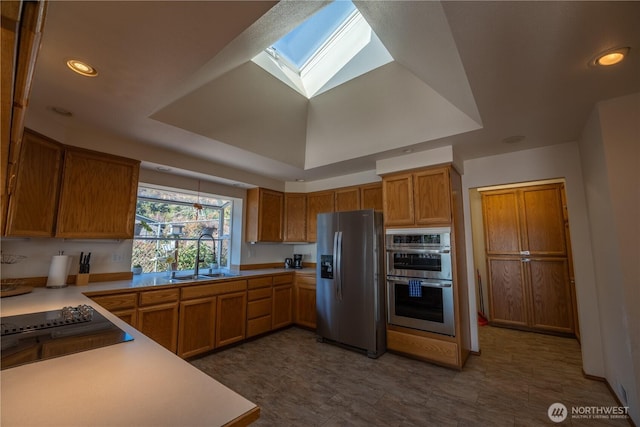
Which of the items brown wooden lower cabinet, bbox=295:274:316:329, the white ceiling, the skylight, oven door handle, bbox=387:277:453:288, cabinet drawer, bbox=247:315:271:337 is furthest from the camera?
brown wooden lower cabinet, bbox=295:274:316:329

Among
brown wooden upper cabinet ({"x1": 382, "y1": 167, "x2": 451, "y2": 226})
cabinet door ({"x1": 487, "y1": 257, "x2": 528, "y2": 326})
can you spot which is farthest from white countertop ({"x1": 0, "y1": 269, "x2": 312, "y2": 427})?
cabinet door ({"x1": 487, "y1": 257, "x2": 528, "y2": 326})

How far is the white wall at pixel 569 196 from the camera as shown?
2.77 metres

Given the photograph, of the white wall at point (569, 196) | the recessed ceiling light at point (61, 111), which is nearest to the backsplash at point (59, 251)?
the recessed ceiling light at point (61, 111)

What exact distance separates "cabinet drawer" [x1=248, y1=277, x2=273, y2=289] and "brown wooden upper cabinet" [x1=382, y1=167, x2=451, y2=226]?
6.20 ft

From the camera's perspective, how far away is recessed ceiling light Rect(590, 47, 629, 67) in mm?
1700

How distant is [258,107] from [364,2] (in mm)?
1531

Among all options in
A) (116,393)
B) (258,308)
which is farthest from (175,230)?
(116,393)

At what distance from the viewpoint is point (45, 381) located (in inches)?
36.4

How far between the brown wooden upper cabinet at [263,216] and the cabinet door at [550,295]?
3.98 metres

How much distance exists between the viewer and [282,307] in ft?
13.9

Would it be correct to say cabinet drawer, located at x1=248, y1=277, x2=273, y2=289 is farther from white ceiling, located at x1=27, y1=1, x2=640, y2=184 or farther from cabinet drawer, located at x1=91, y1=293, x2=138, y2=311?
white ceiling, located at x1=27, y1=1, x2=640, y2=184

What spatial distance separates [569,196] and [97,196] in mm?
4917

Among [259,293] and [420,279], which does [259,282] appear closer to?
[259,293]

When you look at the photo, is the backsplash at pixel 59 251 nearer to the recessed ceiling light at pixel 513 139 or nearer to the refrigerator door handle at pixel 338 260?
the refrigerator door handle at pixel 338 260
